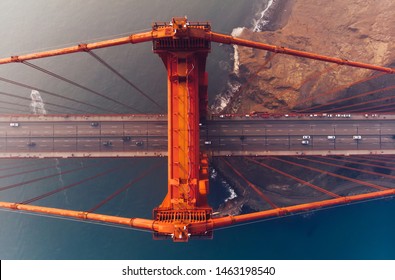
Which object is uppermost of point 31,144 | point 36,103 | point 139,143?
point 36,103

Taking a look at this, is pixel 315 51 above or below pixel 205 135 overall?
above

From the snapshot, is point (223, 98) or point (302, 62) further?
point (223, 98)

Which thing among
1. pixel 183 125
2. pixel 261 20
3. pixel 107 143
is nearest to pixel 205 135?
pixel 183 125

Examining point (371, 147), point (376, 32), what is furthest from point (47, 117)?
point (376, 32)

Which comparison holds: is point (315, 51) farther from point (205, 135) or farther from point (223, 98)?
point (205, 135)

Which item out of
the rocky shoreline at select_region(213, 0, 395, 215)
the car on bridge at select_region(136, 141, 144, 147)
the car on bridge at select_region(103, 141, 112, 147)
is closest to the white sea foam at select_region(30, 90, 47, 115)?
the car on bridge at select_region(103, 141, 112, 147)

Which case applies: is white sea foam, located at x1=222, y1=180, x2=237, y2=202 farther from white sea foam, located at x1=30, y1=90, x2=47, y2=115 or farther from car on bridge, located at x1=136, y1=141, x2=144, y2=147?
white sea foam, located at x1=30, y1=90, x2=47, y2=115
